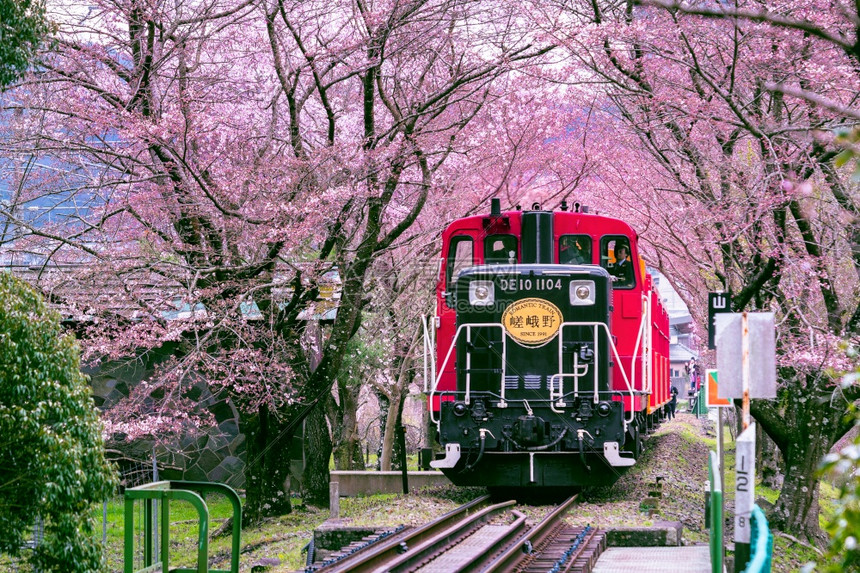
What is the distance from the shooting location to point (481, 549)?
7969 mm

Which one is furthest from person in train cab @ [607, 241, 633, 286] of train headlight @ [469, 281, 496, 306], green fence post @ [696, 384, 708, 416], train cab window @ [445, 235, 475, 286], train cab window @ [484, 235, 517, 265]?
green fence post @ [696, 384, 708, 416]

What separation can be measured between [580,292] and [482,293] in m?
1.20

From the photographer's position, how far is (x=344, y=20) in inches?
573

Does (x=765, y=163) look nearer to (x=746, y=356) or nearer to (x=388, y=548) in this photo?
(x=746, y=356)

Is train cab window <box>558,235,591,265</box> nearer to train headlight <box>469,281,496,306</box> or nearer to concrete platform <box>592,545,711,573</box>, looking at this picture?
train headlight <box>469,281,496,306</box>

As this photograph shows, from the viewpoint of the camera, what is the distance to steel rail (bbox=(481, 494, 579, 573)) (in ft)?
25.1

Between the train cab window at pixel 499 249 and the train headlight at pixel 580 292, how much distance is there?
1.05 m

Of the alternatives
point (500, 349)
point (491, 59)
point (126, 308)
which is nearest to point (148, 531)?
point (500, 349)

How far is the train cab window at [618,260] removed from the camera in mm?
11727

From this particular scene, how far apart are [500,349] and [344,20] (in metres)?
6.32

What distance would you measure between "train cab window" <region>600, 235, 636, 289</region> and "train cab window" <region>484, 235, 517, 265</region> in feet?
3.75

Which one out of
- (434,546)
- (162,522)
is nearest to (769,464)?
(434,546)

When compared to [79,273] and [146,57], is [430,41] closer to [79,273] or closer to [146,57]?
[146,57]

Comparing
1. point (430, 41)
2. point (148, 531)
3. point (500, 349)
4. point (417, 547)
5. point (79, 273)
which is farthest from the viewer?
point (430, 41)
